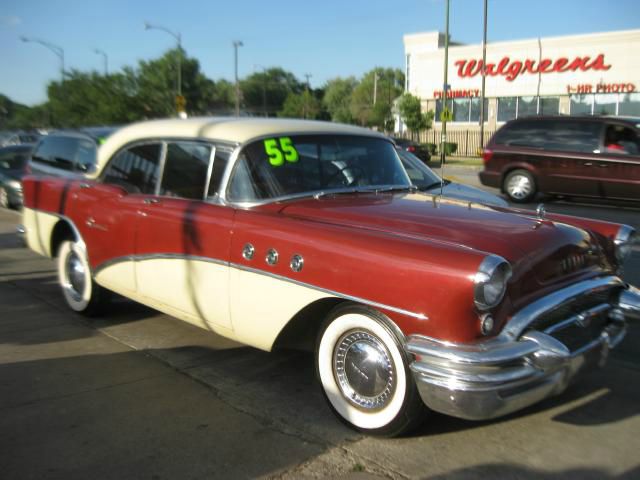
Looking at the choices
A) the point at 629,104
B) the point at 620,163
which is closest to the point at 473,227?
the point at 620,163

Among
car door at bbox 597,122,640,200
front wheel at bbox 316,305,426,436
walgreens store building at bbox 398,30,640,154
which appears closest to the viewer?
front wheel at bbox 316,305,426,436

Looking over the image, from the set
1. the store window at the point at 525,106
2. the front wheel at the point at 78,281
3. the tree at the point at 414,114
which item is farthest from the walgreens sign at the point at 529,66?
the front wheel at the point at 78,281

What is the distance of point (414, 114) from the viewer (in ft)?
121

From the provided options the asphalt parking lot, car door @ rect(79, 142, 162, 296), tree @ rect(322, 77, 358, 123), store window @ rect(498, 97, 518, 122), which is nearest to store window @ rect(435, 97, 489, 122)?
store window @ rect(498, 97, 518, 122)

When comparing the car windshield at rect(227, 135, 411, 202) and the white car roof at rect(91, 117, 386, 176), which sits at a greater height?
the white car roof at rect(91, 117, 386, 176)

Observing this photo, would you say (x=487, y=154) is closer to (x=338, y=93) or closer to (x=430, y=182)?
(x=430, y=182)

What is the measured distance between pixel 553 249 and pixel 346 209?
1.18 meters

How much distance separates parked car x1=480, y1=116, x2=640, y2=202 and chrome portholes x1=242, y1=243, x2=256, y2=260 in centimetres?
1015

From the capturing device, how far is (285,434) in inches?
128

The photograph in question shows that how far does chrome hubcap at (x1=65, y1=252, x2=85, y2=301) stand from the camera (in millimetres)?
5285

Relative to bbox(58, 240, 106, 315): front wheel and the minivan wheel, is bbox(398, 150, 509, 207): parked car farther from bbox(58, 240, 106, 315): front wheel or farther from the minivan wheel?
the minivan wheel

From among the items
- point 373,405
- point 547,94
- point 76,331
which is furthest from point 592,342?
point 547,94

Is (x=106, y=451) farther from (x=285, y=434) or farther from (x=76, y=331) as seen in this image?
(x=76, y=331)

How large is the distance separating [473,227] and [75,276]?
3.56 m
